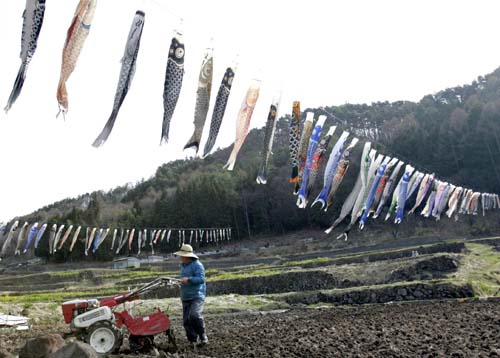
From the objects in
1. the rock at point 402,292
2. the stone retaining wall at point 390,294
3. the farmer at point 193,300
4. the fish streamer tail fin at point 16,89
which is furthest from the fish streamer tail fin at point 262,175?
the fish streamer tail fin at point 16,89

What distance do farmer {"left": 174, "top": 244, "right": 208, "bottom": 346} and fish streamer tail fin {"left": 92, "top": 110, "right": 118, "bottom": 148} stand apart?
2191mm

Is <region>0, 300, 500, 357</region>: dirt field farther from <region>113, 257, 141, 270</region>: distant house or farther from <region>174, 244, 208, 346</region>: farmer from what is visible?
<region>113, 257, 141, 270</region>: distant house

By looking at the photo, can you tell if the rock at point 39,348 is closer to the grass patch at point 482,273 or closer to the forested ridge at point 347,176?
the grass patch at point 482,273

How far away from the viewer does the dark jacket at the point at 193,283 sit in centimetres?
769

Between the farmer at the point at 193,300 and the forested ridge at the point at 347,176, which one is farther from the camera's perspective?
the forested ridge at the point at 347,176

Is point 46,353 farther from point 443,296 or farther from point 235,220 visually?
point 235,220

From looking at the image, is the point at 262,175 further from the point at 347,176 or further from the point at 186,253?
the point at 347,176

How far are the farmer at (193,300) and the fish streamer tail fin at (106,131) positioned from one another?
2191 millimetres

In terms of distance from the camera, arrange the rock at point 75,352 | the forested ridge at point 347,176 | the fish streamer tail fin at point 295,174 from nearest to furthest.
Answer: the rock at point 75,352 < the fish streamer tail fin at point 295,174 < the forested ridge at point 347,176

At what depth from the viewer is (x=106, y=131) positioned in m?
7.93

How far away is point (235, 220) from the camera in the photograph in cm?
6003

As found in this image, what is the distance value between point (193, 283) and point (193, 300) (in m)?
0.26

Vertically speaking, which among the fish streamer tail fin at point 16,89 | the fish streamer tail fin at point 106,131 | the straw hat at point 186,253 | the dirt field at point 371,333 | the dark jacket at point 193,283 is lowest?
the dirt field at point 371,333

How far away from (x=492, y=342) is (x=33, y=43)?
785cm
